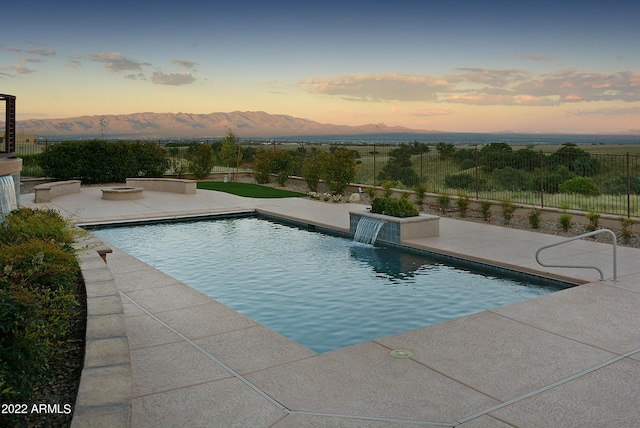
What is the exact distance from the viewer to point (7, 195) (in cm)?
745

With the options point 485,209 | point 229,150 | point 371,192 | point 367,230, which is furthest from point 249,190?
point 367,230

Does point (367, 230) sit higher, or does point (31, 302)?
point (31, 302)

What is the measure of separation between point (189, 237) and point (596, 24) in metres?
22.1

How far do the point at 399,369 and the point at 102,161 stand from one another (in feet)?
73.3

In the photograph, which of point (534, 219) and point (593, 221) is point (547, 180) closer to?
point (534, 219)

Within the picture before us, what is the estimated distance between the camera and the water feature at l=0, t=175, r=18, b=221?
23.6ft

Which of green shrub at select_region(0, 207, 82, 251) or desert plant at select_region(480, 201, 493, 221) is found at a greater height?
green shrub at select_region(0, 207, 82, 251)

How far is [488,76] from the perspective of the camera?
4275 centimetres

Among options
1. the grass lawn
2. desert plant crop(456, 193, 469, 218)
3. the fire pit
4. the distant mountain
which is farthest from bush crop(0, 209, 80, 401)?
the distant mountain

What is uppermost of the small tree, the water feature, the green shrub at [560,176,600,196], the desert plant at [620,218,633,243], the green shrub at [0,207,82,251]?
the small tree

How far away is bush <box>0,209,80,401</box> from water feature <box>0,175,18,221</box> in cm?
34

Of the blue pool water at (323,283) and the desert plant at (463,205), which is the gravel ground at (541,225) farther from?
the blue pool water at (323,283)

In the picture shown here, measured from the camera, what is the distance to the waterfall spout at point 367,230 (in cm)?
1183

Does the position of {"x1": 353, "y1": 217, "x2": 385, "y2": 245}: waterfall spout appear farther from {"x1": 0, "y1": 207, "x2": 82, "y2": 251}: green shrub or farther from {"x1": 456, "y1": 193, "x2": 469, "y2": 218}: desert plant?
{"x1": 0, "y1": 207, "x2": 82, "y2": 251}: green shrub
